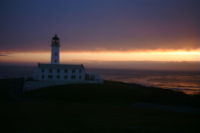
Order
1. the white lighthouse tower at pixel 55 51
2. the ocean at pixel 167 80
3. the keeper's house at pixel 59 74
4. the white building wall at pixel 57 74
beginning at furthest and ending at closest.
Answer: the ocean at pixel 167 80, the white lighthouse tower at pixel 55 51, the white building wall at pixel 57 74, the keeper's house at pixel 59 74

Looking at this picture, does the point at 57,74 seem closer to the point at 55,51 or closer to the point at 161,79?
the point at 55,51

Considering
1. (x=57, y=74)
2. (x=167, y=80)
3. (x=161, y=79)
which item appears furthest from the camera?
(x=161, y=79)

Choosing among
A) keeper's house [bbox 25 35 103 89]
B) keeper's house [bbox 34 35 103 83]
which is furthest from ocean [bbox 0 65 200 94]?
keeper's house [bbox 25 35 103 89]

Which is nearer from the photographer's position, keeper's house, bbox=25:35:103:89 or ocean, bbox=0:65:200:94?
keeper's house, bbox=25:35:103:89

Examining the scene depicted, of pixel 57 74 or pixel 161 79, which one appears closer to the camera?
pixel 57 74

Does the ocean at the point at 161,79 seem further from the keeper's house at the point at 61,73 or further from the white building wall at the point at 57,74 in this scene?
the white building wall at the point at 57,74

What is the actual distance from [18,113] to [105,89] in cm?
1517

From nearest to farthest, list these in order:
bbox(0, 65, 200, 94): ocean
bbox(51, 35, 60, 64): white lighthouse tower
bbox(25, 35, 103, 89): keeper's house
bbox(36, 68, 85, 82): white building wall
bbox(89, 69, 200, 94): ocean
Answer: bbox(25, 35, 103, 89): keeper's house, bbox(36, 68, 85, 82): white building wall, bbox(51, 35, 60, 64): white lighthouse tower, bbox(89, 69, 200, 94): ocean, bbox(0, 65, 200, 94): ocean

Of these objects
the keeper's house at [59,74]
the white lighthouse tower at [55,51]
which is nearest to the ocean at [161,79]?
the keeper's house at [59,74]

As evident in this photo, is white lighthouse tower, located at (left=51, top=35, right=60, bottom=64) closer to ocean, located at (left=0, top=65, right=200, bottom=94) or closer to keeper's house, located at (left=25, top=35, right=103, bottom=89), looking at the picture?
keeper's house, located at (left=25, top=35, right=103, bottom=89)

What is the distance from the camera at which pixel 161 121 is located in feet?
49.1

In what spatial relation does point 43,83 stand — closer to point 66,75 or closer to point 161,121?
point 66,75

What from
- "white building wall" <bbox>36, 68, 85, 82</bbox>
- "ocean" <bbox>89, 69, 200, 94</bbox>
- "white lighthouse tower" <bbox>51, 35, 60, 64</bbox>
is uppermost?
"white lighthouse tower" <bbox>51, 35, 60, 64</bbox>

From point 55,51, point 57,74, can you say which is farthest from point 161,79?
point 57,74
